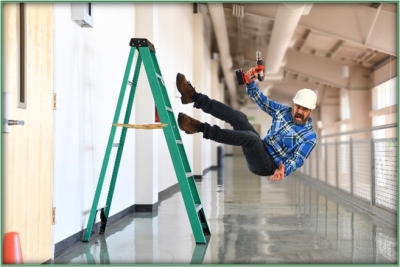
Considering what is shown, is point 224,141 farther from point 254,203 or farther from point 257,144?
point 254,203

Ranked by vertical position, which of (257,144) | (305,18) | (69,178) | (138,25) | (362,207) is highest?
(305,18)

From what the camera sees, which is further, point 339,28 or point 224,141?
A: point 339,28

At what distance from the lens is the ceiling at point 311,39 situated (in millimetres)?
8352

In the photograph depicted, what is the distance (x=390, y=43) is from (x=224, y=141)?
269 inches

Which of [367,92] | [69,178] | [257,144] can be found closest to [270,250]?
[257,144]

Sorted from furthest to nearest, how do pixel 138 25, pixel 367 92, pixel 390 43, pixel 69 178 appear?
pixel 367 92, pixel 390 43, pixel 138 25, pixel 69 178

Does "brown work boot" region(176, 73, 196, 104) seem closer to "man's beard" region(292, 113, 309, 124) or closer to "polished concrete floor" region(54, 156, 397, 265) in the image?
"man's beard" region(292, 113, 309, 124)

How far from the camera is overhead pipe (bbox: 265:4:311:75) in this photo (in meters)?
7.17

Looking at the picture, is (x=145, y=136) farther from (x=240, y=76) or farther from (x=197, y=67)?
(x=197, y=67)

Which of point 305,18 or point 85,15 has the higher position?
point 305,18

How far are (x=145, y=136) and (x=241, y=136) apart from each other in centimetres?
219

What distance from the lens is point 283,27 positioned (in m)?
8.38

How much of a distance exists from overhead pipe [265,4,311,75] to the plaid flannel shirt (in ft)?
12.7

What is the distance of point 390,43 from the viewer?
28.3ft
